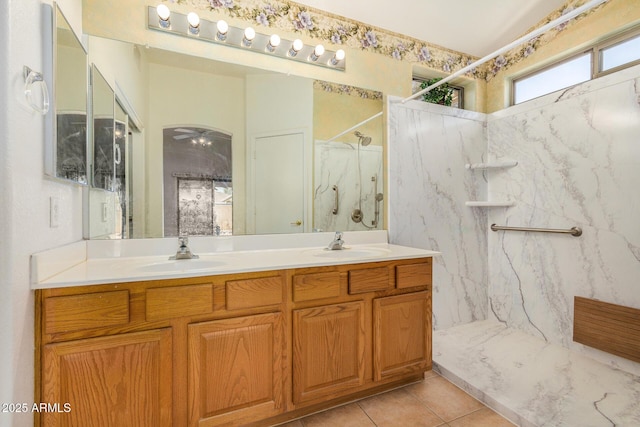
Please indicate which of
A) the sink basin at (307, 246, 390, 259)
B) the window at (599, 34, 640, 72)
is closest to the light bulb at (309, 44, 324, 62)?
the sink basin at (307, 246, 390, 259)

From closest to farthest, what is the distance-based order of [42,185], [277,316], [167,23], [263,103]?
1. [42,185]
2. [277,316]
3. [167,23]
4. [263,103]

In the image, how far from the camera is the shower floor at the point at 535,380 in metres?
1.53

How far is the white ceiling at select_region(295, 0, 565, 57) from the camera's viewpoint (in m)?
2.22

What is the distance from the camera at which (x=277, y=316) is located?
1428 millimetres

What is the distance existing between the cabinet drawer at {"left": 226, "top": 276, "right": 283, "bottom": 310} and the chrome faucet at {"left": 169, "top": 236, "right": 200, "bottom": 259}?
42cm

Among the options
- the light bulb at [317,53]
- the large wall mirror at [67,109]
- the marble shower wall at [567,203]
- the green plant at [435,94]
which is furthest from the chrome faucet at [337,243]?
the marble shower wall at [567,203]

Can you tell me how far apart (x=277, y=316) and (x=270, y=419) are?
22.6 inches

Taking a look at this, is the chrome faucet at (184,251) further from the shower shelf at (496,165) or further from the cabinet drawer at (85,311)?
the shower shelf at (496,165)

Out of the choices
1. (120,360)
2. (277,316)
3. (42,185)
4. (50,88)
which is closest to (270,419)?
(277,316)

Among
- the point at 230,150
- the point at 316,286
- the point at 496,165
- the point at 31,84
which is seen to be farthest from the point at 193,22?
the point at 496,165

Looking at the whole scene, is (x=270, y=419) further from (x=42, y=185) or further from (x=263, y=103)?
(x=263, y=103)

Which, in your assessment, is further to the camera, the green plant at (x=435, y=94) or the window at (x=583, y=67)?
the green plant at (x=435, y=94)

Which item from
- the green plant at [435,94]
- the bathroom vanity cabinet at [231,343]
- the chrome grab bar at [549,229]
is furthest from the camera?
the green plant at [435,94]

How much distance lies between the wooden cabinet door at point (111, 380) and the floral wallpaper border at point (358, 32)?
1.91 m
